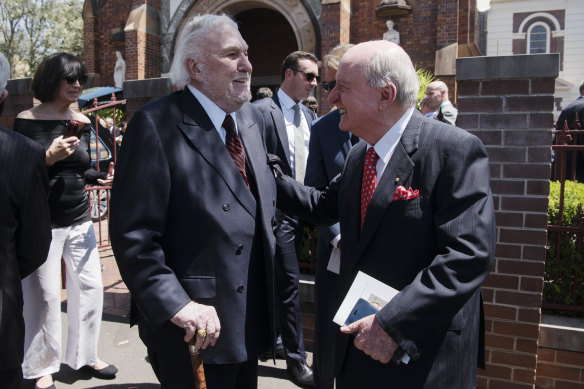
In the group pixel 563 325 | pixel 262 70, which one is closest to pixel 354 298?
pixel 563 325

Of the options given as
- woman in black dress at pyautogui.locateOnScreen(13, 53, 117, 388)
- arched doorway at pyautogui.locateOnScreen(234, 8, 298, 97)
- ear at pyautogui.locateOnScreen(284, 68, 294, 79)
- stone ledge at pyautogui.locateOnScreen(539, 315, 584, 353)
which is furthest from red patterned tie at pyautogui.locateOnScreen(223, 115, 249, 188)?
arched doorway at pyautogui.locateOnScreen(234, 8, 298, 97)

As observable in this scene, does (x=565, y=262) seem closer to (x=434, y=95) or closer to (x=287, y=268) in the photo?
(x=287, y=268)

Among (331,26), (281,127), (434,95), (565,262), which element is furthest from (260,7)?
(565,262)

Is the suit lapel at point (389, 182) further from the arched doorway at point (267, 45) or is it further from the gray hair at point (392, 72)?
the arched doorway at point (267, 45)

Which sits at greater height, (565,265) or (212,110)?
(212,110)

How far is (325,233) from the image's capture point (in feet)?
10.1

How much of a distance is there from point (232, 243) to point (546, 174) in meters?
2.31

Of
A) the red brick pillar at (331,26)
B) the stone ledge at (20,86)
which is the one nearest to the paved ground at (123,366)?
the stone ledge at (20,86)

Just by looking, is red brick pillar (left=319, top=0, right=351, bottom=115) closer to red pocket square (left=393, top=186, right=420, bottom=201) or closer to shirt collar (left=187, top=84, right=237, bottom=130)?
shirt collar (left=187, top=84, right=237, bottom=130)

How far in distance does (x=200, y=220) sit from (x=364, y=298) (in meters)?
0.71

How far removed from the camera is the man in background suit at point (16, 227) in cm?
200

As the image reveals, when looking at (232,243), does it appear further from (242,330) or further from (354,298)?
(354,298)

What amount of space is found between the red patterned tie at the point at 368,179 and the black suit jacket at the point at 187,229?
44 cm

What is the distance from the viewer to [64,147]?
3.26 metres
